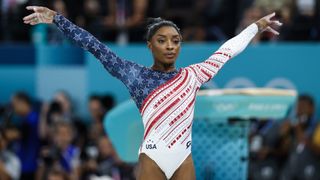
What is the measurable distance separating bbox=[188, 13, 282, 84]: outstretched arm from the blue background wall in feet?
14.8

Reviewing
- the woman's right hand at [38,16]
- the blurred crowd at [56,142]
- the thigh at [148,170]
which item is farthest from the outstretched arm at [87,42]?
the blurred crowd at [56,142]

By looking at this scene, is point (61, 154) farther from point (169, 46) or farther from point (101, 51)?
point (169, 46)

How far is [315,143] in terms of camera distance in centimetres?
1078

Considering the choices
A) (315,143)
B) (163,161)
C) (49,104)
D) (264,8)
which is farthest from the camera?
(49,104)

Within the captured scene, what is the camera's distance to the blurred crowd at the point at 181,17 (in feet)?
40.2

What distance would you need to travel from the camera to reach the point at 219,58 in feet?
23.4

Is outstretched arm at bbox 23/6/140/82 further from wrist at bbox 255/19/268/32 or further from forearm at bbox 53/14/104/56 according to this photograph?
wrist at bbox 255/19/268/32

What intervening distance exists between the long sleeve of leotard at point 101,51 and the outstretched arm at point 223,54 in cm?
45

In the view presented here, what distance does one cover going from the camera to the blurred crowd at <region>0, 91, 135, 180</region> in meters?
11.5

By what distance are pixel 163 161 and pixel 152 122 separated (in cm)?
27

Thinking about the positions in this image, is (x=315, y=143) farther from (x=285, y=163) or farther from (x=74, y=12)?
(x=74, y=12)

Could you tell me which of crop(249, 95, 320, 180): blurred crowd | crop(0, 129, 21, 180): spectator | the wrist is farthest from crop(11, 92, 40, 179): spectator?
the wrist

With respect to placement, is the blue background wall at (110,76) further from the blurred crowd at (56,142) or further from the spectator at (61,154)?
the spectator at (61,154)

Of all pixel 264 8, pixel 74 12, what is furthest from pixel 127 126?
pixel 74 12
